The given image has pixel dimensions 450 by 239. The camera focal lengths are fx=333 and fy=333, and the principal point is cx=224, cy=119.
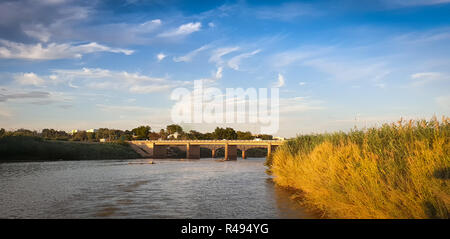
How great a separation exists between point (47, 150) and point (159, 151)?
2008 inches

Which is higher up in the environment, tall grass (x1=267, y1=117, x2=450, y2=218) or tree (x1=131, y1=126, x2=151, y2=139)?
tree (x1=131, y1=126, x2=151, y2=139)

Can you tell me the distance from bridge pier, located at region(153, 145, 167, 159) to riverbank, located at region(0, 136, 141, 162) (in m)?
16.6

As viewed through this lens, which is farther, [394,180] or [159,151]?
[159,151]

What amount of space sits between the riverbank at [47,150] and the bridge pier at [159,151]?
16572 millimetres

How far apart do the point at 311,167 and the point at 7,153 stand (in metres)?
84.5

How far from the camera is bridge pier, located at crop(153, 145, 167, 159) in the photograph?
5251 inches

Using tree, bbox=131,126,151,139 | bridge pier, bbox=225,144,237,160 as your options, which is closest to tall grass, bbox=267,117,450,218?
bridge pier, bbox=225,144,237,160

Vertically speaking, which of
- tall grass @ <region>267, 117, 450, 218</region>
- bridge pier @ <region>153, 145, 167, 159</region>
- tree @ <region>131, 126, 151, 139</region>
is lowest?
bridge pier @ <region>153, 145, 167, 159</region>

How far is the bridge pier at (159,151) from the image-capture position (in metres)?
133

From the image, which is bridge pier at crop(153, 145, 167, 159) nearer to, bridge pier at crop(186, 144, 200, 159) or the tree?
bridge pier at crop(186, 144, 200, 159)

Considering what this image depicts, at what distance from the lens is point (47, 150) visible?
90875mm

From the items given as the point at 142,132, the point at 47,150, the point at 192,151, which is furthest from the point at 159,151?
the point at 142,132

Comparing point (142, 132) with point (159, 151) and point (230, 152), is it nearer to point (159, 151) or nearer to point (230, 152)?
point (159, 151)
